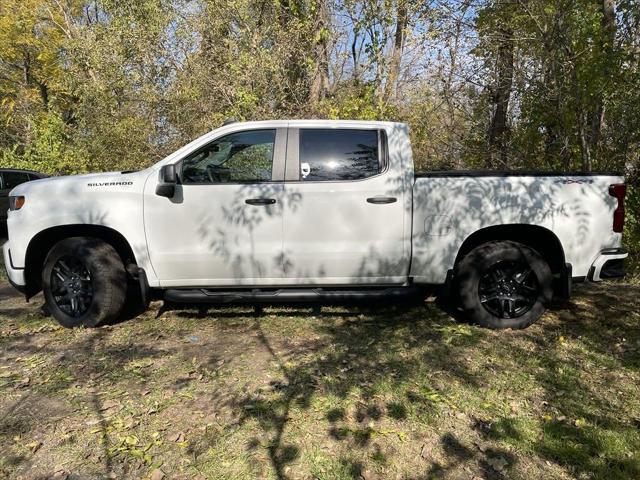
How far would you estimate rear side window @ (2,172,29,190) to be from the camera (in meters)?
11.9

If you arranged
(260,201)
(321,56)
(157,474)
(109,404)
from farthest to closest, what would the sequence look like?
(321,56) → (260,201) → (109,404) → (157,474)

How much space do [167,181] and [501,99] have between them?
270 inches

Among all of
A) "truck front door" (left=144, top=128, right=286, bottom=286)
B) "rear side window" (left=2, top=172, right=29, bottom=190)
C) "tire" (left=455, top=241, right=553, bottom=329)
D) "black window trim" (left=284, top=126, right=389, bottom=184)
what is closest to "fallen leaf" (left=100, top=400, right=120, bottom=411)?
"truck front door" (left=144, top=128, right=286, bottom=286)

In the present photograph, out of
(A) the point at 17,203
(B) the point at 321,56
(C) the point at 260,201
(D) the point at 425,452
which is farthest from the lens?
(B) the point at 321,56

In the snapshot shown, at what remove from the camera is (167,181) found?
432 cm

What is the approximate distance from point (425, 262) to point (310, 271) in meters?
1.06

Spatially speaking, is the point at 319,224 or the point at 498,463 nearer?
the point at 498,463

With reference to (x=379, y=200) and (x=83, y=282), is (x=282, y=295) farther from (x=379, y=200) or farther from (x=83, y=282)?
(x=83, y=282)

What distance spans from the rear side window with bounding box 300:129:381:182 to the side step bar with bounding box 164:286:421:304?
1.04 meters

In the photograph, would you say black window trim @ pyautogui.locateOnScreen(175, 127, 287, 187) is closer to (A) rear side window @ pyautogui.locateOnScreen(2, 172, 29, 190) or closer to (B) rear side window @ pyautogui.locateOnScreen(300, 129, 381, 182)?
(B) rear side window @ pyautogui.locateOnScreen(300, 129, 381, 182)

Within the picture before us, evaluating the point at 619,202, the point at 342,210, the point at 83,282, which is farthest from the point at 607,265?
the point at 83,282

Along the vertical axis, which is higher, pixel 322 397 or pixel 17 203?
pixel 17 203

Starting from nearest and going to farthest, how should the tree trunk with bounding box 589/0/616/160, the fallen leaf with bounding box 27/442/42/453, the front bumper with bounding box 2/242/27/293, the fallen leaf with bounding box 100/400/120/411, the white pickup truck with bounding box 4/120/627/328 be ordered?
the fallen leaf with bounding box 27/442/42/453
the fallen leaf with bounding box 100/400/120/411
the white pickup truck with bounding box 4/120/627/328
the front bumper with bounding box 2/242/27/293
the tree trunk with bounding box 589/0/616/160

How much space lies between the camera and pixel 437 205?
4449mm
